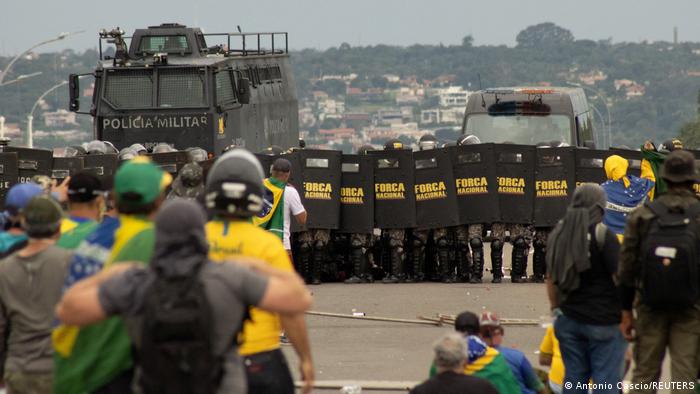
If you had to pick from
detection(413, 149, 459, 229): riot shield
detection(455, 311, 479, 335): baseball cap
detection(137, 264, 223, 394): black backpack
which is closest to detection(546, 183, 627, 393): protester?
detection(455, 311, 479, 335): baseball cap

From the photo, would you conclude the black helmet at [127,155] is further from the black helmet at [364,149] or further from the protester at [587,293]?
the protester at [587,293]

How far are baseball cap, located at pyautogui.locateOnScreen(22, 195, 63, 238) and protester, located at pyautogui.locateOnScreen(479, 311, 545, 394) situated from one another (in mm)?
2970

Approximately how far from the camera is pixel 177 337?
6562mm

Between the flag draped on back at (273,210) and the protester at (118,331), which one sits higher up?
the protester at (118,331)

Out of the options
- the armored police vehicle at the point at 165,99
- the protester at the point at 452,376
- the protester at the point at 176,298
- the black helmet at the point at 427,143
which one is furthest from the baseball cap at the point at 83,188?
the armored police vehicle at the point at 165,99

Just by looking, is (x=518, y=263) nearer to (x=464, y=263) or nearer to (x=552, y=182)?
(x=464, y=263)

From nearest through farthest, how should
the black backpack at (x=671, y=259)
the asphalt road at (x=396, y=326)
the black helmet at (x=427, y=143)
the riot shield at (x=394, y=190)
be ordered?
the black backpack at (x=671, y=259) → the asphalt road at (x=396, y=326) → the riot shield at (x=394, y=190) → the black helmet at (x=427, y=143)

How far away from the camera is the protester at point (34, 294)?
8578 millimetres

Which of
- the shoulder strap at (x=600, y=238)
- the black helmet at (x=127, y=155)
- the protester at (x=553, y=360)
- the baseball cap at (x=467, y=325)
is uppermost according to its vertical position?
the shoulder strap at (x=600, y=238)

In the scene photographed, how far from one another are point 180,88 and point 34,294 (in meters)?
19.9

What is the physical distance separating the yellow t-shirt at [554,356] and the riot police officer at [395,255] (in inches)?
376

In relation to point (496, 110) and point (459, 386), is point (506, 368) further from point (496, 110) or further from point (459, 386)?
point (496, 110)

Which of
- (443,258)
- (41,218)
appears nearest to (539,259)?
(443,258)

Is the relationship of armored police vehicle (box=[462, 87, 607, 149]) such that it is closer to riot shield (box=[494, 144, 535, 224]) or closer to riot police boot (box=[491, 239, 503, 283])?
riot shield (box=[494, 144, 535, 224])
